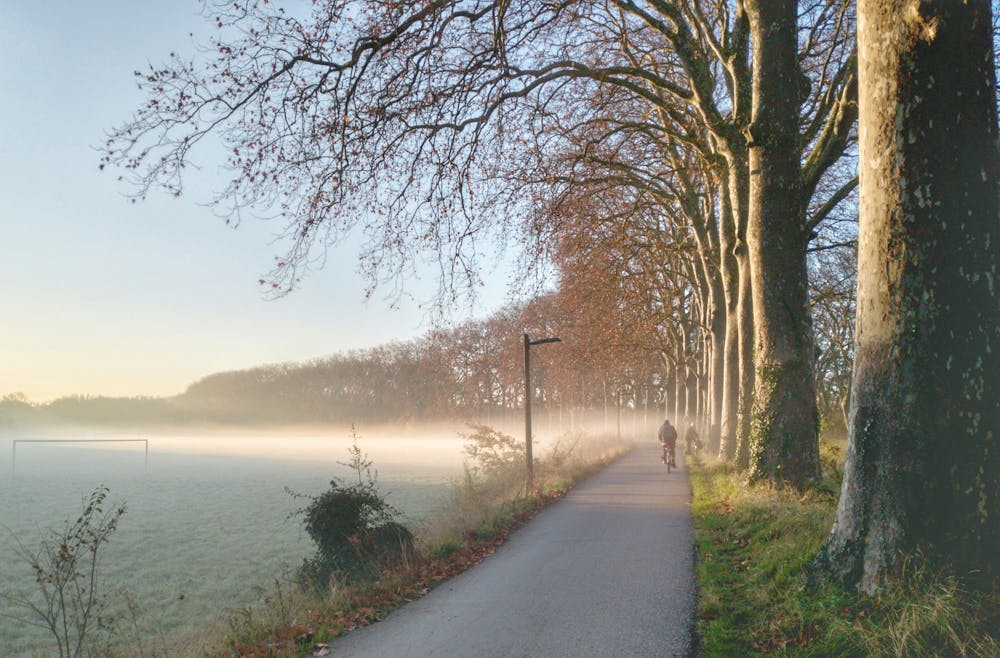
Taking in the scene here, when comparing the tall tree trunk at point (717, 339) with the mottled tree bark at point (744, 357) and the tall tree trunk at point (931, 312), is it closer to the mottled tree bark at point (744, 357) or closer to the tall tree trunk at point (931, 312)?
the mottled tree bark at point (744, 357)

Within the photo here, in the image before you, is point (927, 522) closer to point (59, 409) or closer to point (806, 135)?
point (806, 135)

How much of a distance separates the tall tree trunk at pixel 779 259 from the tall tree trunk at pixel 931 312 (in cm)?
556

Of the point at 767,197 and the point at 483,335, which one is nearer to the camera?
A: the point at 767,197

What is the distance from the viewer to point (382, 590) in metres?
8.25

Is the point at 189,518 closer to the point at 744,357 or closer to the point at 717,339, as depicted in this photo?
the point at 744,357

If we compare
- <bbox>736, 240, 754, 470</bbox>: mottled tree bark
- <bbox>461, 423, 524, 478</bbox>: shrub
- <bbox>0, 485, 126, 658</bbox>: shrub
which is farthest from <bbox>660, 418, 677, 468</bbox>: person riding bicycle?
<bbox>0, 485, 126, 658</bbox>: shrub

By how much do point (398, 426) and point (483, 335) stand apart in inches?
1578

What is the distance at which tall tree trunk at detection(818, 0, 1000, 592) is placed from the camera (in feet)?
16.5

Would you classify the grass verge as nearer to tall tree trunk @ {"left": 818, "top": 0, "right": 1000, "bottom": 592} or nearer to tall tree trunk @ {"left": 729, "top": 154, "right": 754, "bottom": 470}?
tall tree trunk @ {"left": 729, "top": 154, "right": 754, "bottom": 470}

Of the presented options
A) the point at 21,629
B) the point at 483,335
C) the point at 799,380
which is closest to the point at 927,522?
the point at 799,380

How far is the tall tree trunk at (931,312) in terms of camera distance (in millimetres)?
5043

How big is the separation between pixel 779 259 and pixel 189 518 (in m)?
20.7

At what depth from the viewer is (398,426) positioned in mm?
86500

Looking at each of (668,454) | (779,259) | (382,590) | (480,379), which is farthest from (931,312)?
(480,379)
